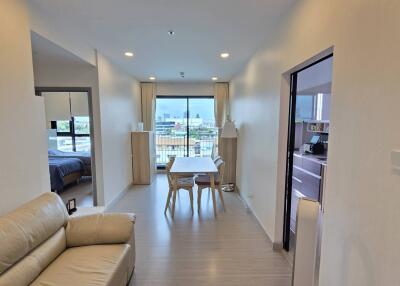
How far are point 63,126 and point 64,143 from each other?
0.49 meters

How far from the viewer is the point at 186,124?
6887mm

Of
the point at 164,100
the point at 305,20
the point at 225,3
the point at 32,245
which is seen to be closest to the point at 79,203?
the point at 32,245

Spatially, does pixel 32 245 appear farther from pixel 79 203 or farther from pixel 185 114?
pixel 185 114

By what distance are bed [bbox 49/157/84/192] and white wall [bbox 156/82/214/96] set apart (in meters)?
2.84

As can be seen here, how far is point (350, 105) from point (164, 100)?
586 centimetres

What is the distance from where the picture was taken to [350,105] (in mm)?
1411

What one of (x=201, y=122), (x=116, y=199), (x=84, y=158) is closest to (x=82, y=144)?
(x=84, y=158)

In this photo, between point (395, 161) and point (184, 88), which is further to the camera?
point (184, 88)

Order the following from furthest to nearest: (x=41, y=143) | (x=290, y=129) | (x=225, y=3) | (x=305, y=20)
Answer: (x=290, y=129) → (x=41, y=143) → (x=225, y=3) → (x=305, y=20)

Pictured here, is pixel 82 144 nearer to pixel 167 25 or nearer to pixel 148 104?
pixel 148 104

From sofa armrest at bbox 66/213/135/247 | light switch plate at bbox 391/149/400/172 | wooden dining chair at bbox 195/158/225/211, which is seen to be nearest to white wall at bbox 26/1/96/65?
sofa armrest at bbox 66/213/135/247

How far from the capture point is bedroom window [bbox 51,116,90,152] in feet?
21.0

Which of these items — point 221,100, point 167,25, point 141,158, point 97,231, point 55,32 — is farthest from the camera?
point 221,100

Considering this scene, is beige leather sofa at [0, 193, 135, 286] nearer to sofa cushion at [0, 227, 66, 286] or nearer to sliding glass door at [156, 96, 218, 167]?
sofa cushion at [0, 227, 66, 286]
